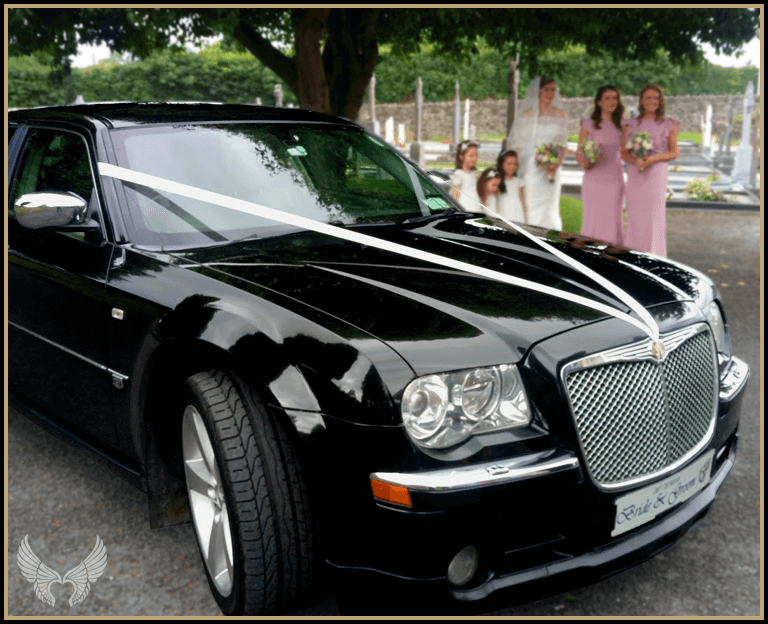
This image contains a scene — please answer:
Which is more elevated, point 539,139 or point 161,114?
point 539,139

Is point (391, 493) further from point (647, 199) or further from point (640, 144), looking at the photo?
point (647, 199)

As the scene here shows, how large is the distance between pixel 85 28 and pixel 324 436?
8.85m

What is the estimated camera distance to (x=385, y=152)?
14.4 ft

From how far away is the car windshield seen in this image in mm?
3285

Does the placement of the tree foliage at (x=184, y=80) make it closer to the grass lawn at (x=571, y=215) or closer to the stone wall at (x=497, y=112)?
the stone wall at (x=497, y=112)

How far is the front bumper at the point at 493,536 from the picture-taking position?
7.38 ft

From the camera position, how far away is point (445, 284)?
2773 mm

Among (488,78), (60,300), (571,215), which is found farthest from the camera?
(488,78)

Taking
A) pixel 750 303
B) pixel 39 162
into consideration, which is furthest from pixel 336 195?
pixel 750 303

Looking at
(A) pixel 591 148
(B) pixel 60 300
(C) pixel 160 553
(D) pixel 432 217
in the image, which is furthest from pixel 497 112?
(C) pixel 160 553

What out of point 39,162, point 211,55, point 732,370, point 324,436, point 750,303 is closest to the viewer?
point 324,436

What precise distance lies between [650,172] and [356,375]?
769 centimetres

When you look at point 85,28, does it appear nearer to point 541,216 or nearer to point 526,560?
point 541,216

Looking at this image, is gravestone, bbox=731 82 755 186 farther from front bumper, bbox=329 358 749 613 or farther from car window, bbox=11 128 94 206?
front bumper, bbox=329 358 749 613
